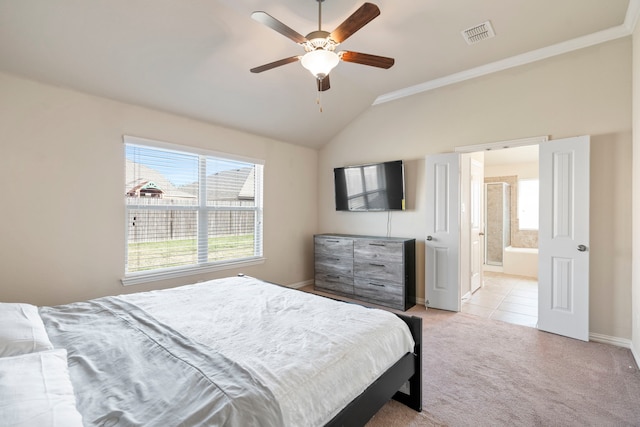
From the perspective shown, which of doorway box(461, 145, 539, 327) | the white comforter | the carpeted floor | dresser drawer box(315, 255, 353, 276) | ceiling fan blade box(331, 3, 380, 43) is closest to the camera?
the white comforter

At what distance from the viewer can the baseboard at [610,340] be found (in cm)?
283

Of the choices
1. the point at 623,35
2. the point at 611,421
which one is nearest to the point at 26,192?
the point at 611,421

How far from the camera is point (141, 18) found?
2459mm

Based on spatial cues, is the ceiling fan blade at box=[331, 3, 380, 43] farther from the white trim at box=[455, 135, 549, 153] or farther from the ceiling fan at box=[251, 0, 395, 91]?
the white trim at box=[455, 135, 549, 153]

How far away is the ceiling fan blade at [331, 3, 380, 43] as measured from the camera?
5.78 ft

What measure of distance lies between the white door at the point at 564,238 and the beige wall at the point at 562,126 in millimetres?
157

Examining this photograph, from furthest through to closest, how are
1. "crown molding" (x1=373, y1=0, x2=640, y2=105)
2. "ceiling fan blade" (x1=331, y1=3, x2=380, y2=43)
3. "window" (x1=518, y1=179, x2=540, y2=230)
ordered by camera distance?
"window" (x1=518, y1=179, x2=540, y2=230)
"crown molding" (x1=373, y1=0, x2=640, y2=105)
"ceiling fan blade" (x1=331, y1=3, x2=380, y2=43)

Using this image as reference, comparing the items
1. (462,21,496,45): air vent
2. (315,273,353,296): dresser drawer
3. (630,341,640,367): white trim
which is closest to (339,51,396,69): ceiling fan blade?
(462,21,496,45): air vent

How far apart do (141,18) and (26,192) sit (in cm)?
185

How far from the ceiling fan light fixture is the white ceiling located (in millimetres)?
747

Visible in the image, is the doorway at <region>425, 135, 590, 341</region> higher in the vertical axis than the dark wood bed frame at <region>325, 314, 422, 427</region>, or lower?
higher

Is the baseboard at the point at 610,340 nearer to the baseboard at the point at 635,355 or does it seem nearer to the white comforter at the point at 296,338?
the baseboard at the point at 635,355

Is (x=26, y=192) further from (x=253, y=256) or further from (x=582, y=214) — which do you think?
(x=582, y=214)

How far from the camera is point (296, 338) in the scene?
1.60 metres
